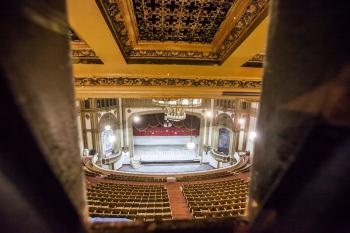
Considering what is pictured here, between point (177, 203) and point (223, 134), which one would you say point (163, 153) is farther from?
point (177, 203)

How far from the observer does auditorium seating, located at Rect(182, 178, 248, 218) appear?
4.39m

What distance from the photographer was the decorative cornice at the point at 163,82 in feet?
20.2

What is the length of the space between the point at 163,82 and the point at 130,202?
12.5ft

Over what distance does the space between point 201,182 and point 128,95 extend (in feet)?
14.4

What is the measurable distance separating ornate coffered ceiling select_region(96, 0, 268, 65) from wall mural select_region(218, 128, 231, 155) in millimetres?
10380

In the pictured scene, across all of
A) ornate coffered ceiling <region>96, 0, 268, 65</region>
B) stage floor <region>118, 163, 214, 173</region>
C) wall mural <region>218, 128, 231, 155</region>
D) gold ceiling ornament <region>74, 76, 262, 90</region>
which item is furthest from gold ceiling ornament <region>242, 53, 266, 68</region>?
stage floor <region>118, 163, 214, 173</region>

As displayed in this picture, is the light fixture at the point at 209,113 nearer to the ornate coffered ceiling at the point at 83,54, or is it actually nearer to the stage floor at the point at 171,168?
the stage floor at the point at 171,168

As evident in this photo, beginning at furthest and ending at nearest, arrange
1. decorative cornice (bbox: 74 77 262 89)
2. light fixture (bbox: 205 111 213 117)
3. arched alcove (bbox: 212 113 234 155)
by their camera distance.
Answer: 1. light fixture (bbox: 205 111 213 117)
2. arched alcove (bbox: 212 113 234 155)
3. decorative cornice (bbox: 74 77 262 89)

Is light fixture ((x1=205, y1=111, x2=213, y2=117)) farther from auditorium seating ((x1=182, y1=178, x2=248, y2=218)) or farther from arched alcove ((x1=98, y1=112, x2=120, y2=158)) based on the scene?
auditorium seating ((x1=182, y1=178, x2=248, y2=218))

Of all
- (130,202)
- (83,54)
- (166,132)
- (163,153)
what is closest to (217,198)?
(130,202)

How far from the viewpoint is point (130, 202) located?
4898mm

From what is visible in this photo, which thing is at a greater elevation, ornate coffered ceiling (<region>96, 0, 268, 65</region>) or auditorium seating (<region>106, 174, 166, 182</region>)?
ornate coffered ceiling (<region>96, 0, 268, 65</region>)

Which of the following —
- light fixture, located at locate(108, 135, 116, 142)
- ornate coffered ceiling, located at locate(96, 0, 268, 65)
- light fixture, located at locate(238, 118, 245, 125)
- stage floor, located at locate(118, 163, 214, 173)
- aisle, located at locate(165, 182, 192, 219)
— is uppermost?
ornate coffered ceiling, located at locate(96, 0, 268, 65)

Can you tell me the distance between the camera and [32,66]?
51cm
